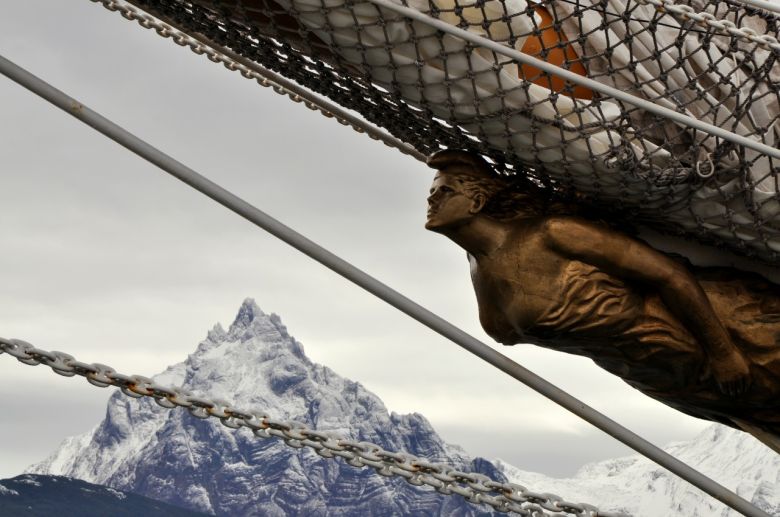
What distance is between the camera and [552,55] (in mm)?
1910

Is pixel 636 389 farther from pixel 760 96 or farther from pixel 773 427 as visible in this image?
pixel 760 96

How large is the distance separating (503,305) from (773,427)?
0.55 m

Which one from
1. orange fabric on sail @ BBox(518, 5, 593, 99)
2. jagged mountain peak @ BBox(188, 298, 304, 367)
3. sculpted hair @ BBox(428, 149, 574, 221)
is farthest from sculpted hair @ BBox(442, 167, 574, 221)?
jagged mountain peak @ BBox(188, 298, 304, 367)

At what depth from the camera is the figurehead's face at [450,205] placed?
79.2 inches

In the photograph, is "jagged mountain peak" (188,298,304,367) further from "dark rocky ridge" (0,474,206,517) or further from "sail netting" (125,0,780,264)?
"sail netting" (125,0,780,264)

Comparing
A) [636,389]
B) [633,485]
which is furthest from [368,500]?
[636,389]

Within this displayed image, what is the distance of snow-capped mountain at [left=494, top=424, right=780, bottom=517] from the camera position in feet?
31.2

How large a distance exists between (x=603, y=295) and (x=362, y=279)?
37 cm

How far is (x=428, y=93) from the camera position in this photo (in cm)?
189

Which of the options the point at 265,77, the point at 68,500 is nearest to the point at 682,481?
the point at 68,500

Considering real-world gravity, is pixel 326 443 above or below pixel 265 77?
below

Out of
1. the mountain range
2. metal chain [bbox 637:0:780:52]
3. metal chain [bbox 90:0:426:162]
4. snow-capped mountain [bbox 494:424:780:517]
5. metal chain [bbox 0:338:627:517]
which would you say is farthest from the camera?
the mountain range

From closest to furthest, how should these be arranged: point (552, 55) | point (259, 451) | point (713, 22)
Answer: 1. point (713, 22)
2. point (552, 55)
3. point (259, 451)

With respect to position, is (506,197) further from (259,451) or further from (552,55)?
(259,451)
